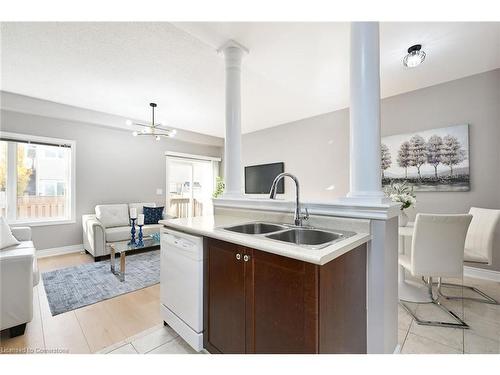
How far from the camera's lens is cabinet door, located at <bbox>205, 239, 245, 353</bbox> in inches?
46.8

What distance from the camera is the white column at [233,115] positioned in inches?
87.0

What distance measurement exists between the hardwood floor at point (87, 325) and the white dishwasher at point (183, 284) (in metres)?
0.36

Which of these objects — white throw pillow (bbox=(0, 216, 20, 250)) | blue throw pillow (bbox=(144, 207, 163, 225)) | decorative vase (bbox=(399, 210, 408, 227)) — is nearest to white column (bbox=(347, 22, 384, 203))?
decorative vase (bbox=(399, 210, 408, 227))

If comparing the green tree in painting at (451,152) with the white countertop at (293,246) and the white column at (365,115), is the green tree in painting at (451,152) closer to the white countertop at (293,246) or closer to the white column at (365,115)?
the white column at (365,115)

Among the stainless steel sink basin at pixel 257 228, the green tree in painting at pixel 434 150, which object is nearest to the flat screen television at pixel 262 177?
the green tree in painting at pixel 434 150

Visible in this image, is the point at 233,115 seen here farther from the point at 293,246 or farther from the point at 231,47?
the point at 293,246

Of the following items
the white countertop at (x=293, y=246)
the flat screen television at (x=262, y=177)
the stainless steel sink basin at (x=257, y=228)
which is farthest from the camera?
the flat screen television at (x=262, y=177)

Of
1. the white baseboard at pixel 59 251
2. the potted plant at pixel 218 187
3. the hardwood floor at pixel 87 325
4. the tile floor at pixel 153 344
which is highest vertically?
the potted plant at pixel 218 187

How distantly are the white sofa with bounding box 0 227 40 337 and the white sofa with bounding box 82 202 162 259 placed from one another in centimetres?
181

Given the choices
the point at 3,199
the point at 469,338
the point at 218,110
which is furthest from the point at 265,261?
the point at 3,199

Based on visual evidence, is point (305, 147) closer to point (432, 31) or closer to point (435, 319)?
point (432, 31)

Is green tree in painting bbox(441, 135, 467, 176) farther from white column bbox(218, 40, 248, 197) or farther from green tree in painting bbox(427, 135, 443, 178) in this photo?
white column bbox(218, 40, 248, 197)

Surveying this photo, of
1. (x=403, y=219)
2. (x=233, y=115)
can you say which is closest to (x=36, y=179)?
(x=233, y=115)
